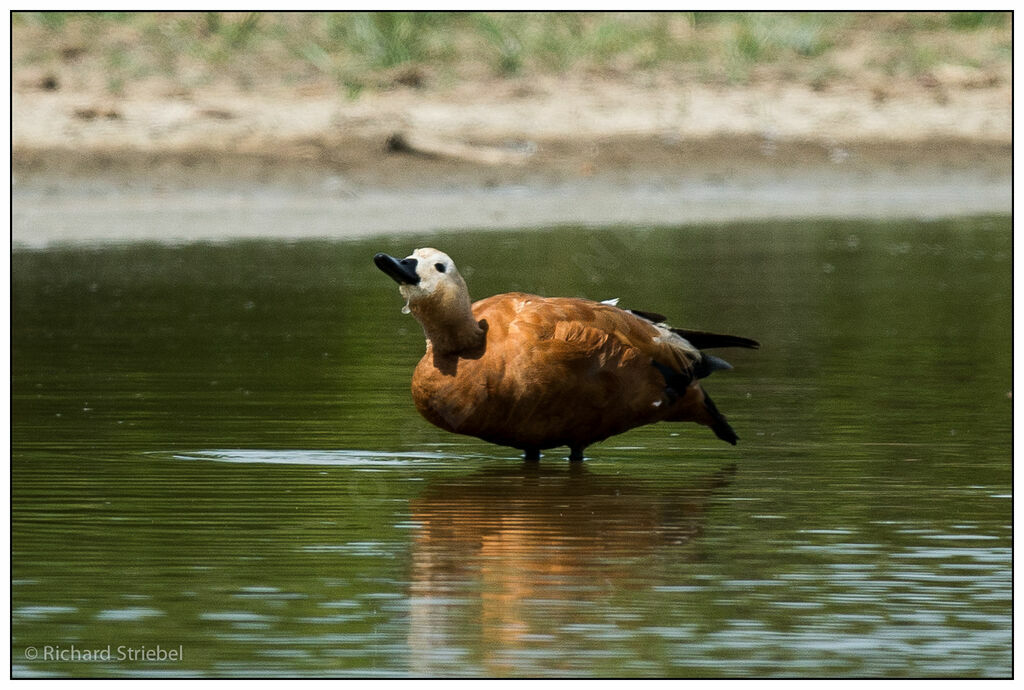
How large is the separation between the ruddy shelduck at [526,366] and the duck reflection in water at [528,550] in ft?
0.73

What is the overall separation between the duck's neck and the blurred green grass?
13.3 meters

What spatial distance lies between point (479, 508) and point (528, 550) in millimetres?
715

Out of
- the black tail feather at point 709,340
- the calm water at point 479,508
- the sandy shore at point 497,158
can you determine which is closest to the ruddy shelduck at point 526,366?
the calm water at point 479,508

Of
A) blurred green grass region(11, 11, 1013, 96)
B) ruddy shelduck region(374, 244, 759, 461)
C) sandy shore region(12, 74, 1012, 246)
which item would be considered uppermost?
blurred green grass region(11, 11, 1013, 96)

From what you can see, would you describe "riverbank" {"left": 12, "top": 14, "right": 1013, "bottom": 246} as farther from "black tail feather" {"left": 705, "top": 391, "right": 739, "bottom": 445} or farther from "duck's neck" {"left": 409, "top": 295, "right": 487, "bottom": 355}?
"duck's neck" {"left": 409, "top": 295, "right": 487, "bottom": 355}

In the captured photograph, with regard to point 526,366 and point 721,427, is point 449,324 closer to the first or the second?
point 526,366

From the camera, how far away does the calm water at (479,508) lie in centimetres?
566

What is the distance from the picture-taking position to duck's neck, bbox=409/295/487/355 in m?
7.69

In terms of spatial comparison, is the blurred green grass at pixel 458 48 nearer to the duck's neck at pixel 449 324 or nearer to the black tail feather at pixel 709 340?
the black tail feather at pixel 709 340

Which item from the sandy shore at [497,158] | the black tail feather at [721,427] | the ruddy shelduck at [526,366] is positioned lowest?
the black tail feather at [721,427]

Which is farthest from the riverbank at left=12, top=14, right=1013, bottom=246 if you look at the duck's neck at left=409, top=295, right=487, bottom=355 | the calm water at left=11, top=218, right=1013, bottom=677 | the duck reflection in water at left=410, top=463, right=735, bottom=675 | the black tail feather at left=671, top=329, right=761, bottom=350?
the duck reflection in water at left=410, top=463, right=735, bottom=675

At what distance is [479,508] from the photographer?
24.1 ft

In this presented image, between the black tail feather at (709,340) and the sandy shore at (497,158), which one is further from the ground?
the sandy shore at (497,158)

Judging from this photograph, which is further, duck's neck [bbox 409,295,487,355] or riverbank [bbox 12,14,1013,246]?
riverbank [bbox 12,14,1013,246]
